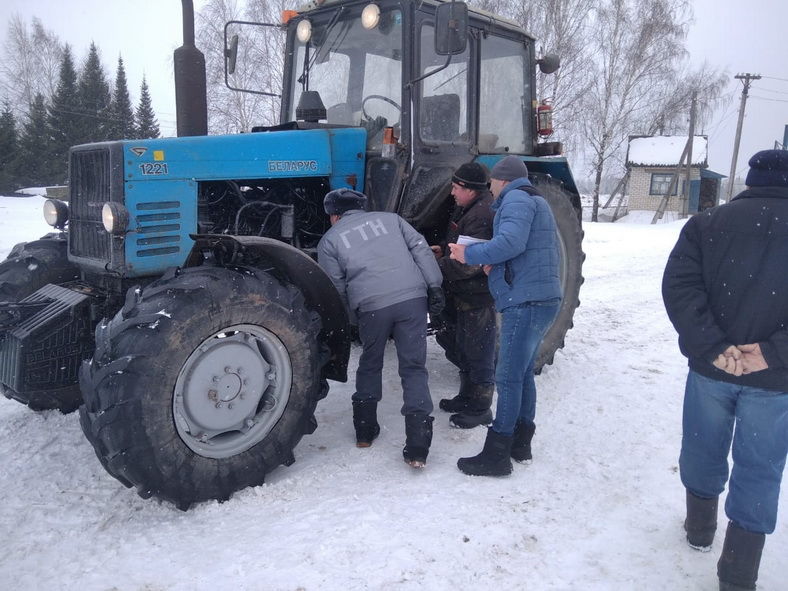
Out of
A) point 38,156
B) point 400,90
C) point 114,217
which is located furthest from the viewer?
point 38,156

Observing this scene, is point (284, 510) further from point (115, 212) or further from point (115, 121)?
point (115, 121)

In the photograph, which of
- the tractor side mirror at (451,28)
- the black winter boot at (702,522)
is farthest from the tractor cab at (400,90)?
the black winter boot at (702,522)

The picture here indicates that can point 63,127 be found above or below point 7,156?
above

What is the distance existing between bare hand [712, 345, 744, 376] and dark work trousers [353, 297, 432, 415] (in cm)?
158

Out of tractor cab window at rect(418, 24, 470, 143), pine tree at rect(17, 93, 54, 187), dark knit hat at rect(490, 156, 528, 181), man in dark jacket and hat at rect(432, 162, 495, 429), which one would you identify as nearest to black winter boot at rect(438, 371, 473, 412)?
man in dark jacket and hat at rect(432, 162, 495, 429)

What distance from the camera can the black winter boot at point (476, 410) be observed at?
408 cm

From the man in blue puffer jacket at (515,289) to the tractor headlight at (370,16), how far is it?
140 centimetres

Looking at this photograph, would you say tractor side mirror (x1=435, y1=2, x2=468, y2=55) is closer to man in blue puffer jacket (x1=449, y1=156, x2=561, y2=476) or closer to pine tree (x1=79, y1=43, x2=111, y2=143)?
man in blue puffer jacket (x1=449, y1=156, x2=561, y2=476)

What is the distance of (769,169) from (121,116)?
34.4m

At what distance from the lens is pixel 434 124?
14.1ft

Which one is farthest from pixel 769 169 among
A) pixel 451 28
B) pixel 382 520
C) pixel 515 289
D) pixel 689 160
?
pixel 689 160

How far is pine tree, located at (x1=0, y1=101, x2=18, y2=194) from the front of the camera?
27.3 meters

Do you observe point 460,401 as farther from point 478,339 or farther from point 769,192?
point 769,192

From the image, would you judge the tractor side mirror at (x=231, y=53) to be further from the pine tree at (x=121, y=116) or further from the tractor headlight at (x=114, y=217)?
the pine tree at (x=121, y=116)
